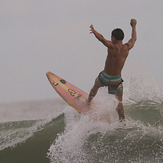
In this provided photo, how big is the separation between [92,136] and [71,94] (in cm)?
Result: 120

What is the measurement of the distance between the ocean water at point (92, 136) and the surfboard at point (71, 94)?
195 millimetres

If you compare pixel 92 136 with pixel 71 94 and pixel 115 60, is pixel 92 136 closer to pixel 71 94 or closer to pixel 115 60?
pixel 115 60

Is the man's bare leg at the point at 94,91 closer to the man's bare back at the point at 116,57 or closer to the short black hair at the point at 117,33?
the man's bare back at the point at 116,57

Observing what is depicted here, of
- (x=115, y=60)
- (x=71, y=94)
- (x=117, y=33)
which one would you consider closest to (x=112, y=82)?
(x=115, y=60)

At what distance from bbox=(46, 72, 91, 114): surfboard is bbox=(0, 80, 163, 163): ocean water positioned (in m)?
0.19

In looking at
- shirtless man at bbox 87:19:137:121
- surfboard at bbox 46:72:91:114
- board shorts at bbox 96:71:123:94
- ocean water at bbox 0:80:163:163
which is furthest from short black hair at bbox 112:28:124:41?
surfboard at bbox 46:72:91:114

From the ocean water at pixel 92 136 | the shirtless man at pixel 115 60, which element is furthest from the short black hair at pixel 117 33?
the ocean water at pixel 92 136

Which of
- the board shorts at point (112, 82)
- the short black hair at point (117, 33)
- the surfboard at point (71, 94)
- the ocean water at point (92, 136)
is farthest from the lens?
the surfboard at point (71, 94)

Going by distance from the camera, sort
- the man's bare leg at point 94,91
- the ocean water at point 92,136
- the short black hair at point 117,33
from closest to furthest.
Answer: the ocean water at point 92,136
the short black hair at point 117,33
the man's bare leg at point 94,91

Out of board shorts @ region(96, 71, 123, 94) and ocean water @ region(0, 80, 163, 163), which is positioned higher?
board shorts @ region(96, 71, 123, 94)

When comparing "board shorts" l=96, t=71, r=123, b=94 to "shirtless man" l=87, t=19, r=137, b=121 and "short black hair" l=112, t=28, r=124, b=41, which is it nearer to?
"shirtless man" l=87, t=19, r=137, b=121

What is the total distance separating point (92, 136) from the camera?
322 cm

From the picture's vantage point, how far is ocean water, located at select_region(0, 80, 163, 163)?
9.53 feet

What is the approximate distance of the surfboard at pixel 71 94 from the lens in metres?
3.90
